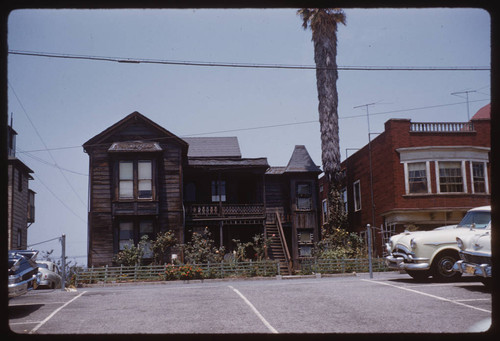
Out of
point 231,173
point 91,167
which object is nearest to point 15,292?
point 91,167

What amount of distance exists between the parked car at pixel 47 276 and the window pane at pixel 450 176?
17650 millimetres

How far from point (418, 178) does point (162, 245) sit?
12.5 m

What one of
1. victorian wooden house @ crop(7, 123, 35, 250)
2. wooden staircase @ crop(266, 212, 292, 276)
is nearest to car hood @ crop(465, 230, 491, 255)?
wooden staircase @ crop(266, 212, 292, 276)

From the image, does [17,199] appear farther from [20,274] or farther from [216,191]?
[20,274]

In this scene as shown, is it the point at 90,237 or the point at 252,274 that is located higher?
the point at 90,237

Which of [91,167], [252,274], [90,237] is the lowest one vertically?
[252,274]

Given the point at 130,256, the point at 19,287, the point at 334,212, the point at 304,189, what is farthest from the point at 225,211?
the point at 19,287

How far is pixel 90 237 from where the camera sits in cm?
2553

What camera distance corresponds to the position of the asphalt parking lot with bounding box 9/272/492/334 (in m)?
8.38

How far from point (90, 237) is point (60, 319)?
1672 centimetres

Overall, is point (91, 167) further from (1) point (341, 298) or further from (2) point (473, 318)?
(2) point (473, 318)

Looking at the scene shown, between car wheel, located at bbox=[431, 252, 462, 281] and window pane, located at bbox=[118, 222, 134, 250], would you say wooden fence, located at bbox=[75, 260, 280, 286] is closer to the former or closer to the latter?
window pane, located at bbox=[118, 222, 134, 250]

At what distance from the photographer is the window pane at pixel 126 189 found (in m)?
25.7

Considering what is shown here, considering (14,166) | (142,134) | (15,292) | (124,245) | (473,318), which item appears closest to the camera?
(473,318)
